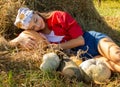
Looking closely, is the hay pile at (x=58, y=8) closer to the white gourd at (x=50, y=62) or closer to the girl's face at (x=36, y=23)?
the girl's face at (x=36, y=23)

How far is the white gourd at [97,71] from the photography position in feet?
13.1

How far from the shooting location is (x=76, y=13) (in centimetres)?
646

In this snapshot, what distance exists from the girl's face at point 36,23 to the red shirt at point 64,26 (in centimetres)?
15

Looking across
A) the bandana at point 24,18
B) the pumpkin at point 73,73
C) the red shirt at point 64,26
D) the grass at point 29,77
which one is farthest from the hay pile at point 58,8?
the pumpkin at point 73,73

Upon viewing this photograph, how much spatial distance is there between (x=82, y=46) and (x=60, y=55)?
0.57 meters

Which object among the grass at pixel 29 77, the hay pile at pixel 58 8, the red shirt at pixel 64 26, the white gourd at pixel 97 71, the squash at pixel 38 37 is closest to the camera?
the grass at pixel 29 77

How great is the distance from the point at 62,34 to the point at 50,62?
0.88 metres

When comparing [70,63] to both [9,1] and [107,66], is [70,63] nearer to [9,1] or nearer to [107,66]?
[107,66]

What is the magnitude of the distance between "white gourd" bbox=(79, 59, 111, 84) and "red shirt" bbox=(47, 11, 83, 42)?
0.77 meters

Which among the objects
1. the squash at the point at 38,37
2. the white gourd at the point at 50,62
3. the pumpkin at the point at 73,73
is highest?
the squash at the point at 38,37

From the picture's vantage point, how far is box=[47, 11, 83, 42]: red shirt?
15.8ft

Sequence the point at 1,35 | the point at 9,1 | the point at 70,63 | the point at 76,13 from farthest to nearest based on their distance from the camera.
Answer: the point at 76,13
the point at 9,1
the point at 1,35
the point at 70,63

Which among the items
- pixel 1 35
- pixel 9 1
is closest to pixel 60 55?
pixel 1 35

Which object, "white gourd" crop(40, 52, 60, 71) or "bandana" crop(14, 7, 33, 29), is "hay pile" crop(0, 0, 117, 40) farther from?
"white gourd" crop(40, 52, 60, 71)
